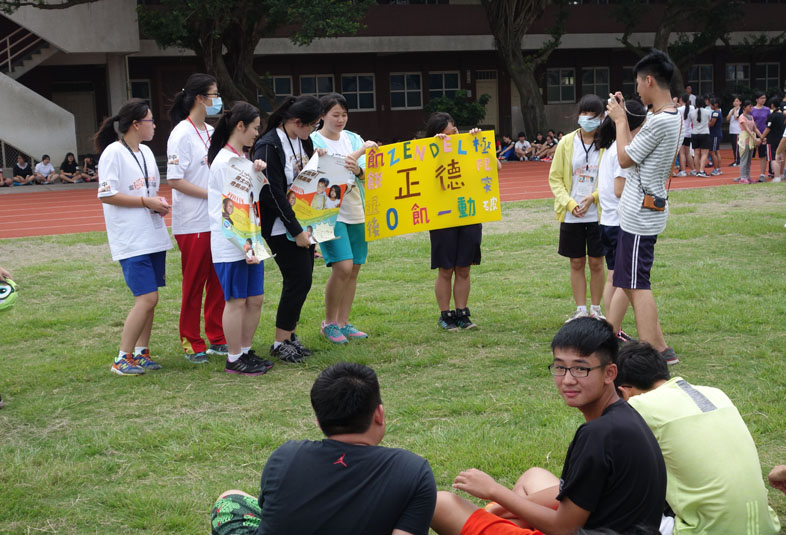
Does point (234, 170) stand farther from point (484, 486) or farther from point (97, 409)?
point (484, 486)

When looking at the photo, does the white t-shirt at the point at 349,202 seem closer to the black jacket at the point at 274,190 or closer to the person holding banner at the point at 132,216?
the black jacket at the point at 274,190

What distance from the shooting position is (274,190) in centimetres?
656

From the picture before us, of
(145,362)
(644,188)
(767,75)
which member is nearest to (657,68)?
(644,188)

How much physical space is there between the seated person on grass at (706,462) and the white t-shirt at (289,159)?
12.2 feet

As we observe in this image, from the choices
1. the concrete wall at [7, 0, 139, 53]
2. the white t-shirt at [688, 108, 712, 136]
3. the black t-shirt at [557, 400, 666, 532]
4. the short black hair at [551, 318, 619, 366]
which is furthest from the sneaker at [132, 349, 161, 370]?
the concrete wall at [7, 0, 139, 53]

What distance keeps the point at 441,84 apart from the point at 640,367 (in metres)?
32.9

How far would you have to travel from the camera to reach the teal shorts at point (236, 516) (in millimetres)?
3271

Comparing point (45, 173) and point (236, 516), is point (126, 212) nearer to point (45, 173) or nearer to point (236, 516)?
point (236, 516)

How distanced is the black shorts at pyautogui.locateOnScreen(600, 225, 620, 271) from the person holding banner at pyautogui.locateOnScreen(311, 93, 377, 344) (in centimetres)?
195

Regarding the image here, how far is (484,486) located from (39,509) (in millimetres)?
2331

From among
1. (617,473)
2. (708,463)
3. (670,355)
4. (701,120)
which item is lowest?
(670,355)

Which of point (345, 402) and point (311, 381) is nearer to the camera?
point (345, 402)

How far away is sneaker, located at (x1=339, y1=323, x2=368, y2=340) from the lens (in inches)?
288

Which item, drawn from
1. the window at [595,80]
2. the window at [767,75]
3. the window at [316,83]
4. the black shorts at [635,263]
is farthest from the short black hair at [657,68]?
the window at [767,75]
